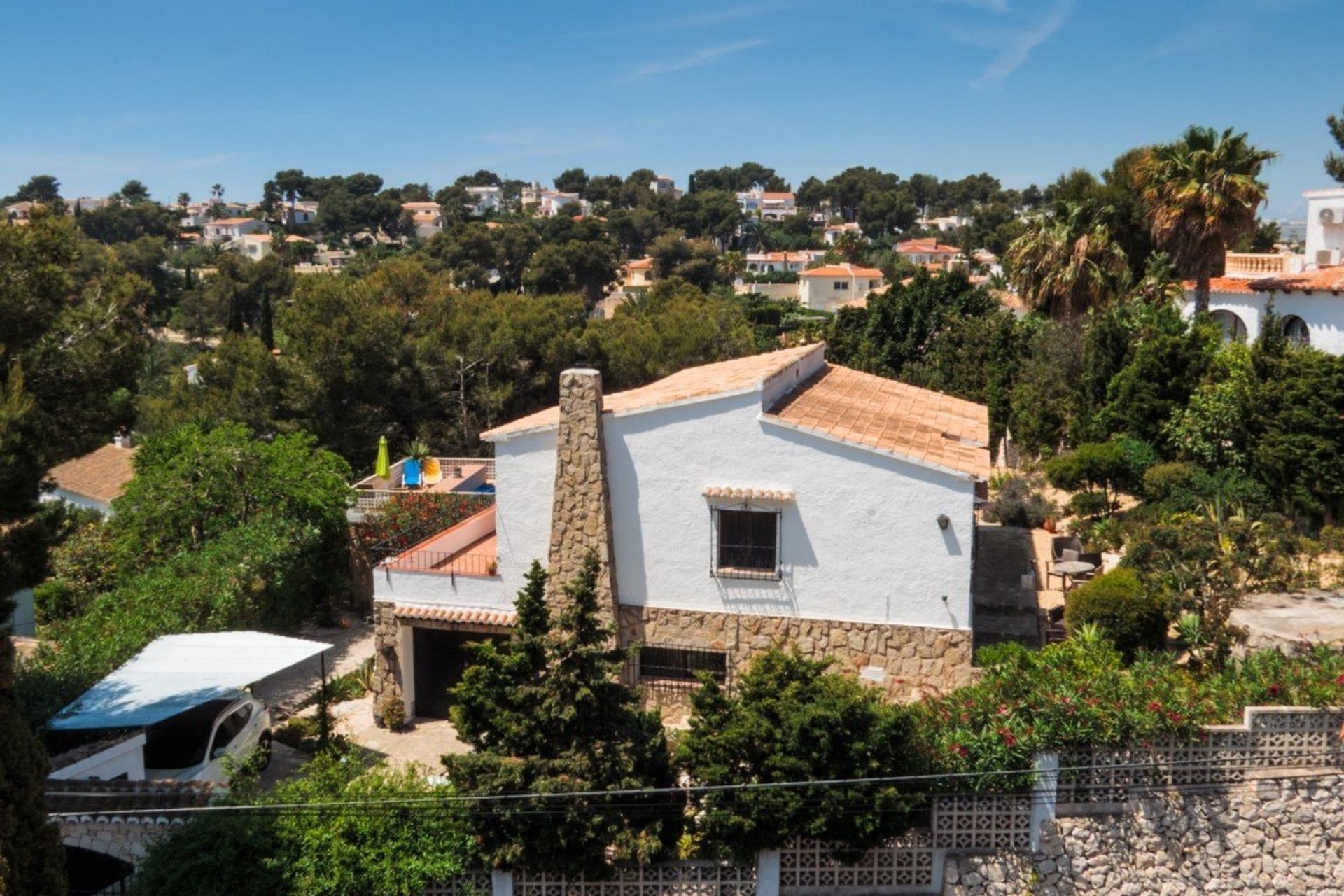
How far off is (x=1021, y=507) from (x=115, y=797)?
69.5ft

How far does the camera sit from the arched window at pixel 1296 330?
29359mm

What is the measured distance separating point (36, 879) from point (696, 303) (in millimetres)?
38459

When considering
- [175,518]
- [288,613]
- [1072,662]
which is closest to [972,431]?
[1072,662]

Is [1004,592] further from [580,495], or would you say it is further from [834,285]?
[834,285]

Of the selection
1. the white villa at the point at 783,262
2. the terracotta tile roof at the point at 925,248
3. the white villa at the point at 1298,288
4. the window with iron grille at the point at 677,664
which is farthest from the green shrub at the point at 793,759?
the white villa at the point at 783,262

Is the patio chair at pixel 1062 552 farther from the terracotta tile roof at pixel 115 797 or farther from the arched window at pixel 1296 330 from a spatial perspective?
the terracotta tile roof at pixel 115 797

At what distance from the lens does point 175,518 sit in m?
23.1

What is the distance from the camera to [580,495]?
1680cm

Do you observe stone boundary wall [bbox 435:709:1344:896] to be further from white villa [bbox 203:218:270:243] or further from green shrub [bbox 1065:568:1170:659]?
white villa [bbox 203:218:270:243]

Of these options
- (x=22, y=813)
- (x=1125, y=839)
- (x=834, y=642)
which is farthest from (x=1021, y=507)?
(x=22, y=813)

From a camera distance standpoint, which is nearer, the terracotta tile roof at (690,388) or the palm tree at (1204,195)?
the terracotta tile roof at (690,388)

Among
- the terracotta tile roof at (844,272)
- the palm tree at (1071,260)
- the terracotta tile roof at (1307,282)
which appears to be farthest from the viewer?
the terracotta tile roof at (844,272)

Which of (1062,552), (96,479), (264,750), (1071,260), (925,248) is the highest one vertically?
(925,248)

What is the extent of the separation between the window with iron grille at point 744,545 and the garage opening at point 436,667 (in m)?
4.94
